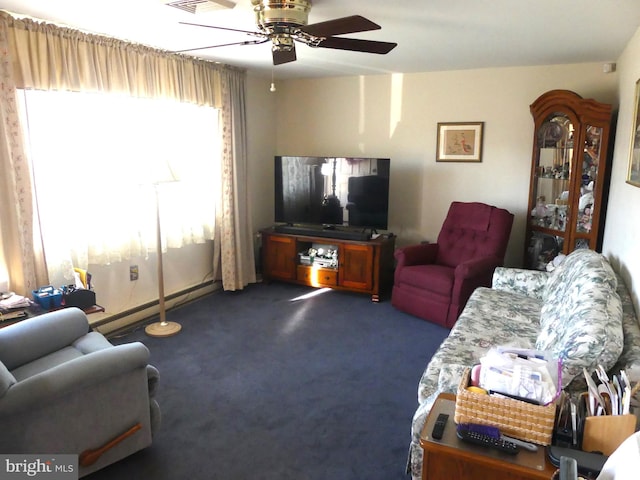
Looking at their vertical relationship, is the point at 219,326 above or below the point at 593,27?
below

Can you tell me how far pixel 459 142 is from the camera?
4.80m

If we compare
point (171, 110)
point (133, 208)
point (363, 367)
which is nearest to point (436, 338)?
point (363, 367)

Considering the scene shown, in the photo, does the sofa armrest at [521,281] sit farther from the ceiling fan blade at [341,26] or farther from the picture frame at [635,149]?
the ceiling fan blade at [341,26]

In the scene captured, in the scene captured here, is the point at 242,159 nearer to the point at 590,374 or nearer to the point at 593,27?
the point at 593,27

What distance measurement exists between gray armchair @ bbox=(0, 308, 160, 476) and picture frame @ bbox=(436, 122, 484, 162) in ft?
12.2

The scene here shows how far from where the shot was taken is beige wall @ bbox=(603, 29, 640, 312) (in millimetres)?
2451

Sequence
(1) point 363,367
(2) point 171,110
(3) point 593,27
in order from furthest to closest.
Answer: (2) point 171,110, (1) point 363,367, (3) point 593,27

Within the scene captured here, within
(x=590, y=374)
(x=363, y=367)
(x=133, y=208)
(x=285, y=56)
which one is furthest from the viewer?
(x=133, y=208)

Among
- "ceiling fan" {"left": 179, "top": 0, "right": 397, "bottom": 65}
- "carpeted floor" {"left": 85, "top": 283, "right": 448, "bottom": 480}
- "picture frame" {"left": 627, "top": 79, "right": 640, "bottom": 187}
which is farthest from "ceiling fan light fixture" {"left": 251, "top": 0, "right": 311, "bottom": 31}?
"carpeted floor" {"left": 85, "top": 283, "right": 448, "bottom": 480}

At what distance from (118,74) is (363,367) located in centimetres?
287

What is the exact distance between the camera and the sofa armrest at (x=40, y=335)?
230cm

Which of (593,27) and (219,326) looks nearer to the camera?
(593,27)

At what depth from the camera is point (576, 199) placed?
4012 mm

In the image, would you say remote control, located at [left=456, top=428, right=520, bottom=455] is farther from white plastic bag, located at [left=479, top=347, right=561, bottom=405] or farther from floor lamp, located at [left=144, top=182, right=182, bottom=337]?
floor lamp, located at [left=144, top=182, right=182, bottom=337]
